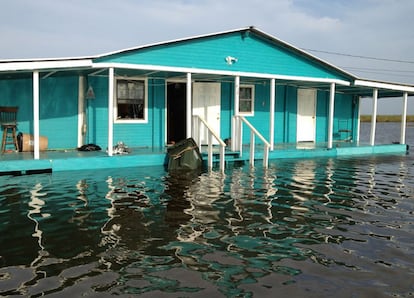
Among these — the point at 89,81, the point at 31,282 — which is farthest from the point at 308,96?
the point at 31,282

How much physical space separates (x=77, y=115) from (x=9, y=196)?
500 centimetres

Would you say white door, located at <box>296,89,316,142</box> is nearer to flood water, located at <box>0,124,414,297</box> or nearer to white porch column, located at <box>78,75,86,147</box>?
flood water, located at <box>0,124,414,297</box>

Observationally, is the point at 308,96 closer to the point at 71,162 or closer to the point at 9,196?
the point at 71,162

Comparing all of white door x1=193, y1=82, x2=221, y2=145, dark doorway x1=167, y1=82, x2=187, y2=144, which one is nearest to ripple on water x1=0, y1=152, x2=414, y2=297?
white door x1=193, y1=82, x2=221, y2=145

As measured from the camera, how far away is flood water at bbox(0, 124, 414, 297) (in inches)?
135

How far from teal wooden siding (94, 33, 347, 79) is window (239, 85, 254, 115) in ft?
4.69

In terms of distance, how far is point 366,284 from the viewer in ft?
11.4

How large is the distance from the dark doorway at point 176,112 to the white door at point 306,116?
475 cm

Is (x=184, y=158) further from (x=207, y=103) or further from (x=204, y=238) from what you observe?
(x=204, y=238)

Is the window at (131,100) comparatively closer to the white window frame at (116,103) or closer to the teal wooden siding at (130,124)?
the white window frame at (116,103)

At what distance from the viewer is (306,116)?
15852 millimetres

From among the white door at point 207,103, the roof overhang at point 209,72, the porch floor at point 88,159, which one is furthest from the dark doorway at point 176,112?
the roof overhang at point 209,72

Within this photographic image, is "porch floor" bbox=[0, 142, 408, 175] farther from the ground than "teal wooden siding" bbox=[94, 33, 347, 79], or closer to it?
closer to it

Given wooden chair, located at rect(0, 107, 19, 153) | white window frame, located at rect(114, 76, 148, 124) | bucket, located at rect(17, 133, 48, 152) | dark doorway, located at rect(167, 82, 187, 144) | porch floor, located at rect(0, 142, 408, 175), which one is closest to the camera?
porch floor, located at rect(0, 142, 408, 175)
